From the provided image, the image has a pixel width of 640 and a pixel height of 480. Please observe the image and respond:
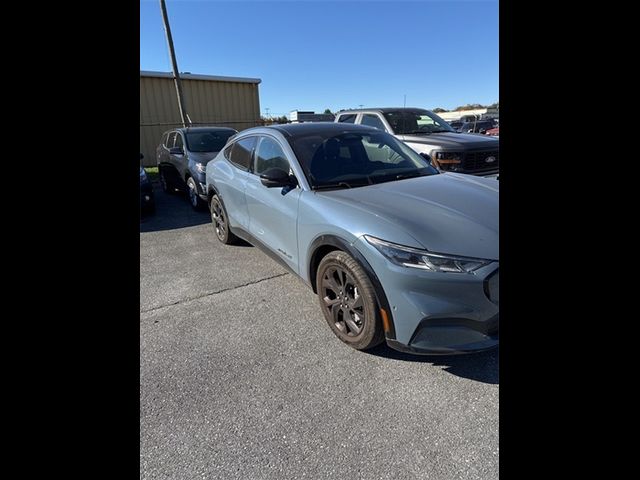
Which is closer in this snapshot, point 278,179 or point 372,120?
point 278,179

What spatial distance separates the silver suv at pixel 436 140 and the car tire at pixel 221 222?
125 inches

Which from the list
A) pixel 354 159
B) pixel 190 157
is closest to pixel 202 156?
pixel 190 157

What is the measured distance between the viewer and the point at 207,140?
7637 millimetres

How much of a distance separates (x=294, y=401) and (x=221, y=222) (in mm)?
3257

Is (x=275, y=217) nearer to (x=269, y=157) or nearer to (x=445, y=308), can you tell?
(x=269, y=157)

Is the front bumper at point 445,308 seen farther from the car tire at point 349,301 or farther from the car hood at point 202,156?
the car hood at point 202,156

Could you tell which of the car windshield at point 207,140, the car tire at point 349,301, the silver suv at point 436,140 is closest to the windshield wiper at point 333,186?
the car tire at point 349,301

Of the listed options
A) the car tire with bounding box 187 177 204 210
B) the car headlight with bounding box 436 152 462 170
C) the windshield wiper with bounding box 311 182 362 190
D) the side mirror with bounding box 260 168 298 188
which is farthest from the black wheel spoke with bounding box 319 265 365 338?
the car tire with bounding box 187 177 204 210

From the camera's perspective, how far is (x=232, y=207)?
4387mm

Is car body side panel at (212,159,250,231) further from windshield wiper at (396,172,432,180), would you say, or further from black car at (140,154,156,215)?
black car at (140,154,156,215)

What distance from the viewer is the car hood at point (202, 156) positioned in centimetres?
665

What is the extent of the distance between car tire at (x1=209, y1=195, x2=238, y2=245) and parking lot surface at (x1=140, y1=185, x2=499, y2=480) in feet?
4.97

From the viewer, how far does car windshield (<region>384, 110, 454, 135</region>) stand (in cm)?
745
